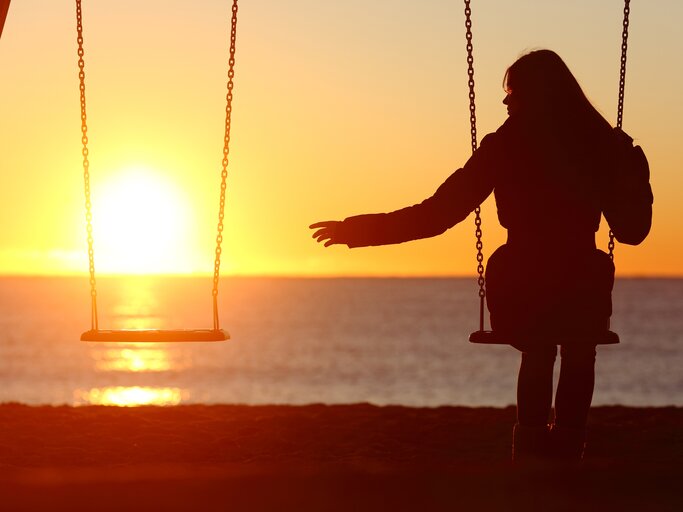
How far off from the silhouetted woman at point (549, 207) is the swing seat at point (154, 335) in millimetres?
1283

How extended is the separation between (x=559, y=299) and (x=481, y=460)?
3.59m

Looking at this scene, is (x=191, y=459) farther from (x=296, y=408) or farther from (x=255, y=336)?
(x=255, y=336)

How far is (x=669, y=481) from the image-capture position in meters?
4.09

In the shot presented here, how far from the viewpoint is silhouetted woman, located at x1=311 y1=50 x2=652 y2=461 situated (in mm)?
6344

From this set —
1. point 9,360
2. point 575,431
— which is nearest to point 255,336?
point 9,360

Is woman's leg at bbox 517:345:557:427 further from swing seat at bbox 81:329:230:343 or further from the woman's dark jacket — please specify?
swing seat at bbox 81:329:230:343

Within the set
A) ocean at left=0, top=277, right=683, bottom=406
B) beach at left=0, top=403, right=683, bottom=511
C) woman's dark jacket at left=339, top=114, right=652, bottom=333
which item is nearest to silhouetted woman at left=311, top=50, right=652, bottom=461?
woman's dark jacket at left=339, top=114, right=652, bottom=333

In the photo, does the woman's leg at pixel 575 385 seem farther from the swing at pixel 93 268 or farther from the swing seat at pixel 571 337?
the swing at pixel 93 268

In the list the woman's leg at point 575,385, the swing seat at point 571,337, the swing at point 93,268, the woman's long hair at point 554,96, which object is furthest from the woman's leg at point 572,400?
the swing at point 93,268

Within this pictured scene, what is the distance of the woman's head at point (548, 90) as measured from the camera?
6.39 metres

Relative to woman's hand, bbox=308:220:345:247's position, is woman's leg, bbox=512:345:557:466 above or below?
below

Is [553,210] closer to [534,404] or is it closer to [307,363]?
[534,404]

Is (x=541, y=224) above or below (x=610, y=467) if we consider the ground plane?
above

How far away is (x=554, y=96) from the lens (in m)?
6.39
